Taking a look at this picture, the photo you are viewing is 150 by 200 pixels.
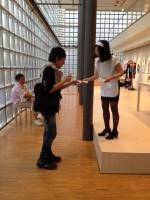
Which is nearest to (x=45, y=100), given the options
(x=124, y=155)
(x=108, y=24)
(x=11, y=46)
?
(x=124, y=155)

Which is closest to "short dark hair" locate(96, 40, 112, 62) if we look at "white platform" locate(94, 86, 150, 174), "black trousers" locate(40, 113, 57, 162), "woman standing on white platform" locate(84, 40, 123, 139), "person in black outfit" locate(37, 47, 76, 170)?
"woman standing on white platform" locate(84, 40, 123, 139)

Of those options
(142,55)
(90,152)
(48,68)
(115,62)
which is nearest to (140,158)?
(90,152)

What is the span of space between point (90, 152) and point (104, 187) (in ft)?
4.10

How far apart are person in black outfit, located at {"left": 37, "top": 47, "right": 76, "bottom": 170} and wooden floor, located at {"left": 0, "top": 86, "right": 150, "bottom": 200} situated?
0.23 meters

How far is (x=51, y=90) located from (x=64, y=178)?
1.08 m

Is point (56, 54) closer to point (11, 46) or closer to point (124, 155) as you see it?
point (124, 155)

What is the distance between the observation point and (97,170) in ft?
12.1

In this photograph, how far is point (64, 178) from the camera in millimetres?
3424

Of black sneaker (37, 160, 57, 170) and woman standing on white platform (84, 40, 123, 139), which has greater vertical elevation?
woman standing on white platform (84, 40, 123, 139)

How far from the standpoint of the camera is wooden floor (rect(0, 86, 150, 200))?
3.00 m

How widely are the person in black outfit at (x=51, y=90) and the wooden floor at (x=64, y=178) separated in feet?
0.76

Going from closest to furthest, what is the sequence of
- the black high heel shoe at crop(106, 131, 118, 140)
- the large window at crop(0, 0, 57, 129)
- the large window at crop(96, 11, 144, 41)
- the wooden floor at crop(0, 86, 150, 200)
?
the wooden floor at crop(0, 86, 150, 200), the black high heel shoe at crop(106, 131, 118, 140), the large window at crop(0, 0, 57, 129), the large window at crop(96, 11, 144, 41)

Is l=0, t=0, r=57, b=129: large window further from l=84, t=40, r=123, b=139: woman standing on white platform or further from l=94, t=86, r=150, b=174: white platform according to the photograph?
l=94, t=86, r=150, b=174: white platform

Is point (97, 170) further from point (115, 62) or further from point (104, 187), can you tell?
point (115, 62)
